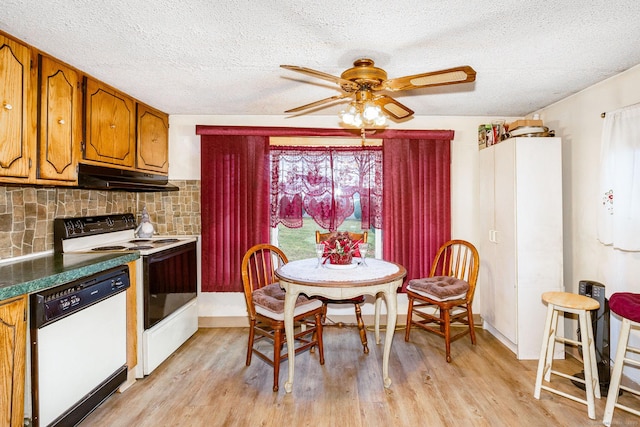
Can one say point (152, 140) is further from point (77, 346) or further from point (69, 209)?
point (77, 346)

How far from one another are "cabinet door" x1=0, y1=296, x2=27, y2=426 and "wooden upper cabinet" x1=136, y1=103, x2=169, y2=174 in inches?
68.7

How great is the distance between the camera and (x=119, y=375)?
2.31m

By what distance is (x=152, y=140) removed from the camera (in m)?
3.29

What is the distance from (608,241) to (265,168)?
9.68 ft

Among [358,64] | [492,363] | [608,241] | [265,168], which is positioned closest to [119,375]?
[265,168]

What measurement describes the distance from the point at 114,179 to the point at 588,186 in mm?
3800

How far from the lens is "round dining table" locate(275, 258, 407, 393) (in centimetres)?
225

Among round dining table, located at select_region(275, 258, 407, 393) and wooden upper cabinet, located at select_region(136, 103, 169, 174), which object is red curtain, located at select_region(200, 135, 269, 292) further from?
round dining table, located at select_region(275, 258, 407, 393)

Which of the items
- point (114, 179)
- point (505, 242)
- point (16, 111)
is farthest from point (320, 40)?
point (505, 242)

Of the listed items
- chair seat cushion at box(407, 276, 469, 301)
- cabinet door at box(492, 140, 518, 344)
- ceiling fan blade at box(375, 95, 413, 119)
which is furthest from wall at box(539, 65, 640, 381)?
ceiling fan blade at box(375, 95, 413, 119)

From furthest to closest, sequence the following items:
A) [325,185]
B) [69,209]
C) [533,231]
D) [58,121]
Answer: [325,185] → [533,231] → [69,209] → [58,121]

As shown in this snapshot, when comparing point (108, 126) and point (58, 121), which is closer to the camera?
point (58, 121)

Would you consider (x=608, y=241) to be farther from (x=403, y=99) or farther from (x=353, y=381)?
(x=353, y=381)

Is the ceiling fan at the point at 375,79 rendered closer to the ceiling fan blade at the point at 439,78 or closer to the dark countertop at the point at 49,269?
the ceiling fan blade at the point at 439,78
